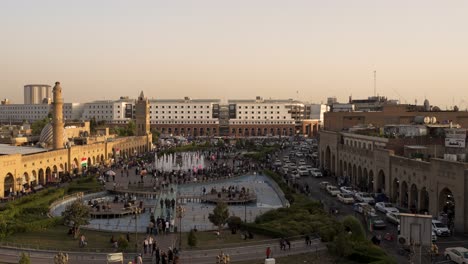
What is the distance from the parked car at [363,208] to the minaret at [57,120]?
116ft

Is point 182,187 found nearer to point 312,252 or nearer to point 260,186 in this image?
point 260,186

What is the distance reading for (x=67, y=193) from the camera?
4294 cm

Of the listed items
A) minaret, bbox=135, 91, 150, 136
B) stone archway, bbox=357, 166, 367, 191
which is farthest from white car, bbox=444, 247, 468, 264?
minaret, bbox=135, 91, 150, 136

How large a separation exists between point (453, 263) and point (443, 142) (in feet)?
67.2

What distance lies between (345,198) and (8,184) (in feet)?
83.9

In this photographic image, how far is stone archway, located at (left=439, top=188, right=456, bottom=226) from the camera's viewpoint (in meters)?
30.8

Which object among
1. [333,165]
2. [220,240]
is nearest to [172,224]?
[220,240]

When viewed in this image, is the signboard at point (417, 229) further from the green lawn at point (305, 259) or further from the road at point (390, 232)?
the road at point (390, 232)

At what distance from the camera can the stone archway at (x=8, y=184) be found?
42219 millimetres

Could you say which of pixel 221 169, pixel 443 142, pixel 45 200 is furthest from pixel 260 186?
pixel 45 200

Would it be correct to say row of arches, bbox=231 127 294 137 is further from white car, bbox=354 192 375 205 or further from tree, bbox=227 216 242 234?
tree, bbox=227 216 242 234

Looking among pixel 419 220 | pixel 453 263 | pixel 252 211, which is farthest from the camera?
pixel 252 211

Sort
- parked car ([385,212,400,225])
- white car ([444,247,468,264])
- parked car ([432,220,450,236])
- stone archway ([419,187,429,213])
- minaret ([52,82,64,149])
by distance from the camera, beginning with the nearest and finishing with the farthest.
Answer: white car ([444,247,468,264]) → parked car ([432,220,450,236]) → parked car ([385,212,400,225]) → stone archway ([419,187,429,213]) → minaret ([52,82,64,149])

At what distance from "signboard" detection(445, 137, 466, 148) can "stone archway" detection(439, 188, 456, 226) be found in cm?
695
